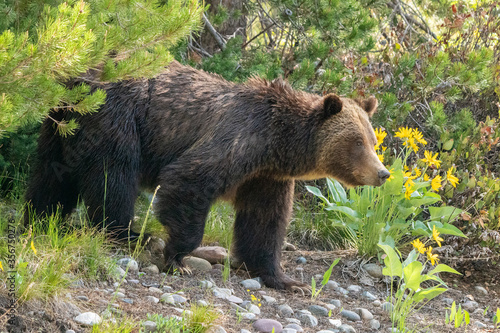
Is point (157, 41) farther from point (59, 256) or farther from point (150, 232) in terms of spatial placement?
point (150, 232)

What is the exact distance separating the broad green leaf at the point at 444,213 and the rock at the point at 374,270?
0.73m

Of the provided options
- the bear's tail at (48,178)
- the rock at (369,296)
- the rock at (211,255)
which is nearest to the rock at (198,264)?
the rock at (211,255)

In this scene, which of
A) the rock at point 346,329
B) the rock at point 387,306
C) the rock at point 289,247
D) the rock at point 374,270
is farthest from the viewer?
the rock at point 289,247

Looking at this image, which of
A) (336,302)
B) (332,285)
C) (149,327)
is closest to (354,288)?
(332,285)

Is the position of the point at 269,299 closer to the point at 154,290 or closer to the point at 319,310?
the point at 319,310

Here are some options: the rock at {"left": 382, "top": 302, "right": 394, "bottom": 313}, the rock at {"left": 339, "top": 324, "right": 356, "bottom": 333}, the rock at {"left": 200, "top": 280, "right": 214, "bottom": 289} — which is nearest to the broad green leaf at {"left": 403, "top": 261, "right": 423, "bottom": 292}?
the rock at {"left": 382, "top": 302, "right": 394, "bottom": 313}

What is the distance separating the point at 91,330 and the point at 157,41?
1744 mm

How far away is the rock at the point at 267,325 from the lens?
407cm

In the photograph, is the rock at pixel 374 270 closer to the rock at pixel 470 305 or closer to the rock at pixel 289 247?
the rock at pixel 470 305

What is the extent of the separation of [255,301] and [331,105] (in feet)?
5.74

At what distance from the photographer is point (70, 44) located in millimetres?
3088

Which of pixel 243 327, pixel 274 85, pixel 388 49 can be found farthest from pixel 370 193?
pixel 243 327

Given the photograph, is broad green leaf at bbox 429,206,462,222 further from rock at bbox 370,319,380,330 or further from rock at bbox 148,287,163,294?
rock at bbox 148,287,163,294

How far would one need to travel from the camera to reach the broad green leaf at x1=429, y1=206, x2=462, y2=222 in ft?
19.7
